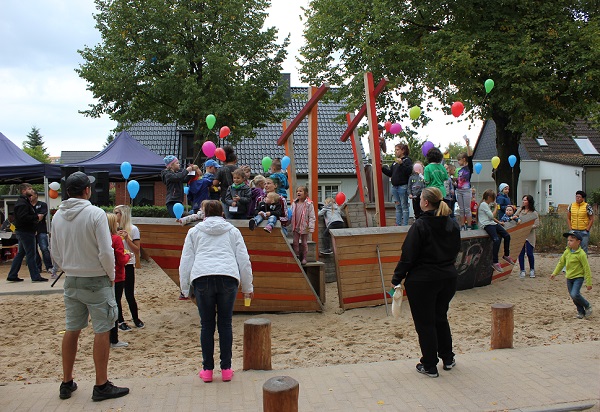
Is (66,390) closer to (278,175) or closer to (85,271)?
(85,271)

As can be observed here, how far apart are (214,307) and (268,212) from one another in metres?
3.21

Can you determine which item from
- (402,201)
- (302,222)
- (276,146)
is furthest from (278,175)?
(276,146)

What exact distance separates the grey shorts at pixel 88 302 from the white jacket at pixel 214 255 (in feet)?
2.20

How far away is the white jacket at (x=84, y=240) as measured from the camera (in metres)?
4.70

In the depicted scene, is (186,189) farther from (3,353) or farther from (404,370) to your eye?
(404,370)

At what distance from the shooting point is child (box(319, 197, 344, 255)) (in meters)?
11.5

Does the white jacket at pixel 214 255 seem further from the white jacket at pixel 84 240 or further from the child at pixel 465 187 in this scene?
the child at pixel 465 187

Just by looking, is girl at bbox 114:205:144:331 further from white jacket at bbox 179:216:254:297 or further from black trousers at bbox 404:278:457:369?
black trousers at bbox 404:278:457:369

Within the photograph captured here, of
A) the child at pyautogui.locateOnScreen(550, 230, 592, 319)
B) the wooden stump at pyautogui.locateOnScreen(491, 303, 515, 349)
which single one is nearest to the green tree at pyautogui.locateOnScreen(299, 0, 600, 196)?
the child at pyautogui.locateOnScreen(550, 230, 592, 319)

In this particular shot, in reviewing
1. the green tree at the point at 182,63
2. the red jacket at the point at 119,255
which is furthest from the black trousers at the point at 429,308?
the green tree at the point at 182,63

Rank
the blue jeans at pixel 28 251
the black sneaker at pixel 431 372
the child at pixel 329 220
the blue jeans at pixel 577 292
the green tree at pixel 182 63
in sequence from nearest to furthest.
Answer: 1. the black sneaker at pixel 431 372
2. the blue jeans at pixel 577 292
3. the child at pixel 329 220
4. the blue jeans at pixel 28 251
5. the green tree at pixel 182 63

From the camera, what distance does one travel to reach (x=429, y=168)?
8.98 m

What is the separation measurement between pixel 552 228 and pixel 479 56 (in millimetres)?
5718

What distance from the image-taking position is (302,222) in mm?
9352
